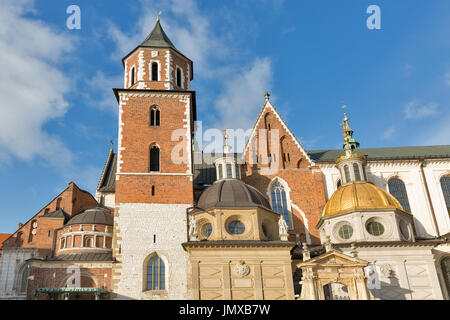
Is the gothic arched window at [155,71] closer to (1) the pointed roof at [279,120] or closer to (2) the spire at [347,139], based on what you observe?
(1) the pointed roof at [279,120]

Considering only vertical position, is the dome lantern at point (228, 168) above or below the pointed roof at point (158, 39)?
below

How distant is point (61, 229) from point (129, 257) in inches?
374

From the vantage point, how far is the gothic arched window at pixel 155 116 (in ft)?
102

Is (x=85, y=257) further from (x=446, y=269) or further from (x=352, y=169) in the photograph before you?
(x=446, y=269)

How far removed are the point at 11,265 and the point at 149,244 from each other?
46.0ft

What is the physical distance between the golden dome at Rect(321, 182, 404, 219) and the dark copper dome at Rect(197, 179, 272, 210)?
5222 millimetres

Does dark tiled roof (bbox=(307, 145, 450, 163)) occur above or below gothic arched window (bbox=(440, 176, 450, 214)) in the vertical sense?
above

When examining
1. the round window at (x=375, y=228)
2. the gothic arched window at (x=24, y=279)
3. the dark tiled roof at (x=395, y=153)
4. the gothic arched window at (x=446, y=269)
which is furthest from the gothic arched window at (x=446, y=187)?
the gothic arched window at (x=24, y=279)

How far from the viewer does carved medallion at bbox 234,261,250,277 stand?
24.9 m

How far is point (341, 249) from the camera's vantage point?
92.0 ft

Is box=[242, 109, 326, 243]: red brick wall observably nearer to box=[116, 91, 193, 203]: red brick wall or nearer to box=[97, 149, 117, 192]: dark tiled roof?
box=[116, 91, 193, 203]: red brick wall

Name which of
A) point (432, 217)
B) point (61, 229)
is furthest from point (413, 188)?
point (61, 229)

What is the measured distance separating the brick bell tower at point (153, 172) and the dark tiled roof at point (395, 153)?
42.8 ft

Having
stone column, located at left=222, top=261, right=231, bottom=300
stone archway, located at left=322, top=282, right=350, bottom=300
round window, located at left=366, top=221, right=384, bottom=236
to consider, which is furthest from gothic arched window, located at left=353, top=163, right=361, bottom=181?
stone column, located at left=222, top=261, right=231, bottom=300
